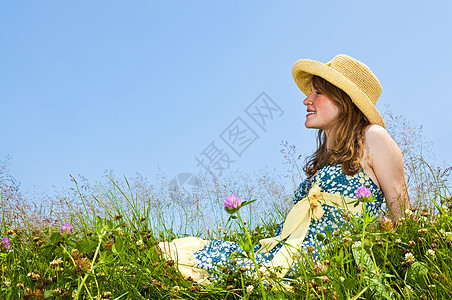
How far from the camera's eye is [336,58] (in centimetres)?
354

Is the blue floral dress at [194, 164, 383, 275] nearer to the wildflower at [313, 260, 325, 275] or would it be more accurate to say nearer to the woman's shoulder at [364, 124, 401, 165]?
the woman's shoulder at [364, 124, 401, 165]

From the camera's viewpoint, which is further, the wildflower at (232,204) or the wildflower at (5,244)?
the wildflower at (5,244)

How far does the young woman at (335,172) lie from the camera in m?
2.72

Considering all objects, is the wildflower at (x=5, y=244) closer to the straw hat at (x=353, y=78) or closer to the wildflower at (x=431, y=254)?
the wildflower at (x=431, y=254)

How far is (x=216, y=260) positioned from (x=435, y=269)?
1.26 meters

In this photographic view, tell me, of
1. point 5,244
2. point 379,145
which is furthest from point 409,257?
point 5,244

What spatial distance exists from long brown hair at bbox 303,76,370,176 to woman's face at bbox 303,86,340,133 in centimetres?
4

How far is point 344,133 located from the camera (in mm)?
3277

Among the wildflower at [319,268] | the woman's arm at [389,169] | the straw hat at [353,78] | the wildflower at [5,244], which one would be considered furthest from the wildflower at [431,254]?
the wildflower at [5,244]

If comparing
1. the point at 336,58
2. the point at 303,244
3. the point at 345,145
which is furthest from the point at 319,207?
the point at 336,58

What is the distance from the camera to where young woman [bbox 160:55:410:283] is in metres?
2.72

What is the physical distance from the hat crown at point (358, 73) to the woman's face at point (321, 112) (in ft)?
0.91

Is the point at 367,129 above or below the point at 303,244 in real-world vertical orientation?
above

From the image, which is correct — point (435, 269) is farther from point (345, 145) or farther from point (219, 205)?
point (219, 205)
